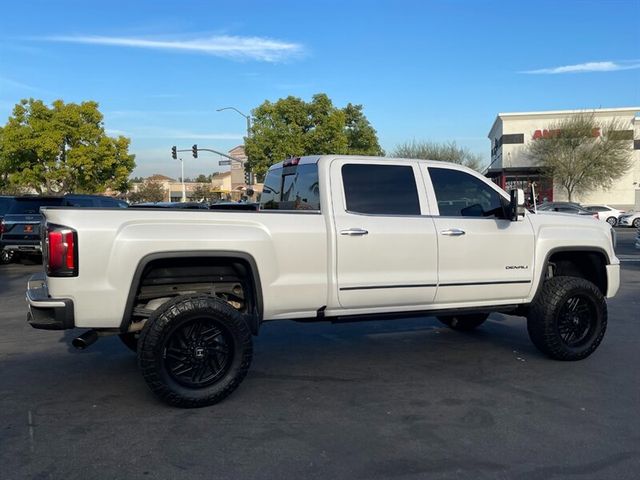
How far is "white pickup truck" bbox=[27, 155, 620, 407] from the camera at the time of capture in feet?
14.5

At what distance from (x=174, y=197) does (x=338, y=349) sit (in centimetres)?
9821

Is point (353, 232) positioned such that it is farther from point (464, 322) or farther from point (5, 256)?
point (5, 256)

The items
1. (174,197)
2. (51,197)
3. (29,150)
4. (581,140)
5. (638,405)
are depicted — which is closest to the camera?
(638,405)

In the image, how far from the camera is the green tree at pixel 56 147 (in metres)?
37.2

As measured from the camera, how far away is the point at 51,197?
46.6 feet

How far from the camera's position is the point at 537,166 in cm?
4900

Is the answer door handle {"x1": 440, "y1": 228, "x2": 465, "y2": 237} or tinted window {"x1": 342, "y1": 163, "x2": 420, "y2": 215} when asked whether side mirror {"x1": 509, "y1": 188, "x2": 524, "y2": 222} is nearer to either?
door handle {"x1": 440, "y1": 228, "x2": 465, "y2": 237}

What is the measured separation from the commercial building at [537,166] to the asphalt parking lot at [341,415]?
42326mm

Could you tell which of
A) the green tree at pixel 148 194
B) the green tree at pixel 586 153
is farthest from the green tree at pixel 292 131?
the green tree at pixel 148 194

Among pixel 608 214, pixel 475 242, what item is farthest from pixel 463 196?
pixel 608 214

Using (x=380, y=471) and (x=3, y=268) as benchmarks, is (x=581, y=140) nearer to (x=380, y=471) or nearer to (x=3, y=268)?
(x=3, y=268)

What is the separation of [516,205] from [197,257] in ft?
10.3

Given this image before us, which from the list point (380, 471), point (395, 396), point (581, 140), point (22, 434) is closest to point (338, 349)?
point (395, 396)

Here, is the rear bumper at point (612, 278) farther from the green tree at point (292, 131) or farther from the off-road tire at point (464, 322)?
the green tree at point (292, 131)
